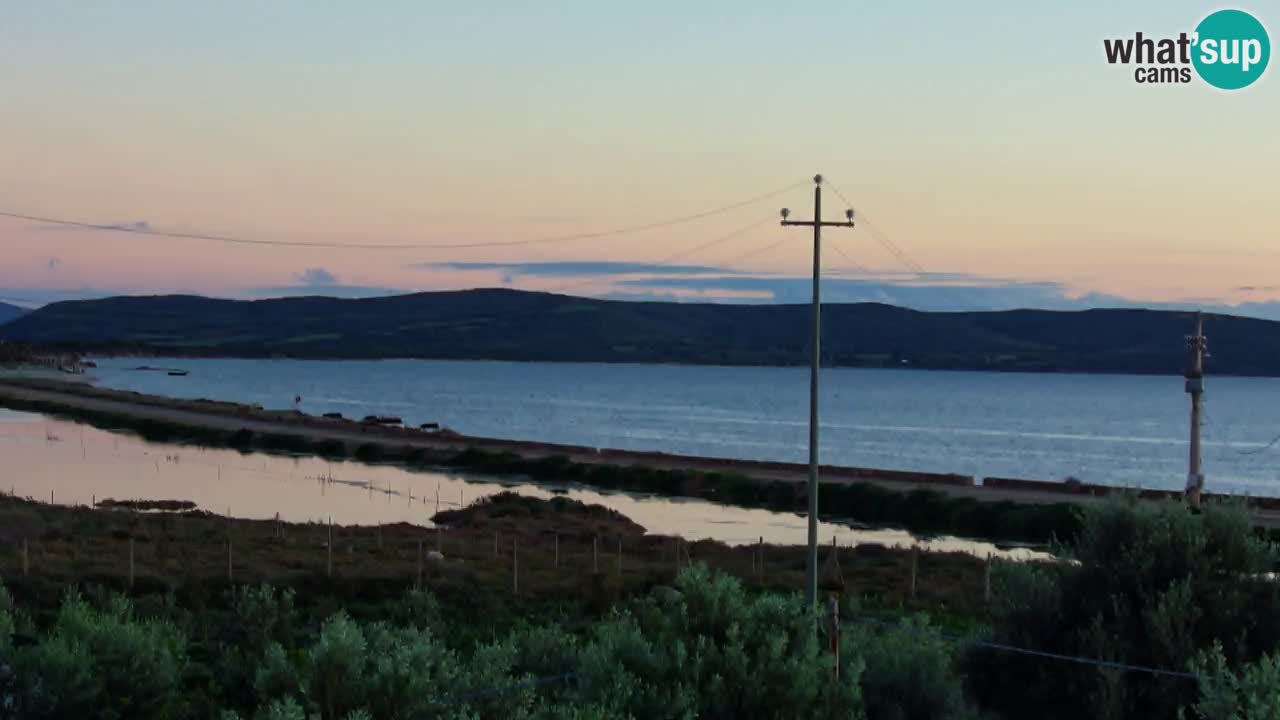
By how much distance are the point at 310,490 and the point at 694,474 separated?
60.5 ft

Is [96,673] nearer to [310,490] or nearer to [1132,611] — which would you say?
[1132,611]

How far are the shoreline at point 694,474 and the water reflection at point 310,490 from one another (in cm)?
243

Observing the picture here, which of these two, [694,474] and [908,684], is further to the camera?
[694,474]

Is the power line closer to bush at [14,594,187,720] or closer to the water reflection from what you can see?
bush at [14,594,187,720]

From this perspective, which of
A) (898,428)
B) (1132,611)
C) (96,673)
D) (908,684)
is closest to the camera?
(96,673)

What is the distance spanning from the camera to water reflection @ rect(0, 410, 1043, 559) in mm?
51875

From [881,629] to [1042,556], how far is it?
26851 millimetres

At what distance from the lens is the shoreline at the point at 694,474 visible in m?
54.4

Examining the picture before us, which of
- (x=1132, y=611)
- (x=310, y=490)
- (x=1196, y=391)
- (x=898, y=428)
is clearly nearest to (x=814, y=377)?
(x=1132, y=611)

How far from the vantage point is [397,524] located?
1841 inches

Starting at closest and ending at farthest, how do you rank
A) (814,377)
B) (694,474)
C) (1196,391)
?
(814,377) → (1196,391) → (694,474)

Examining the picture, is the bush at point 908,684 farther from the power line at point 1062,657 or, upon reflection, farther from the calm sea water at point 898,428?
the calm sea water at point 898,428

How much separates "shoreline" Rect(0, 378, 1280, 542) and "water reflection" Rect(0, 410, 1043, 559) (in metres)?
2.43

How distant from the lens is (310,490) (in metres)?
61.8
